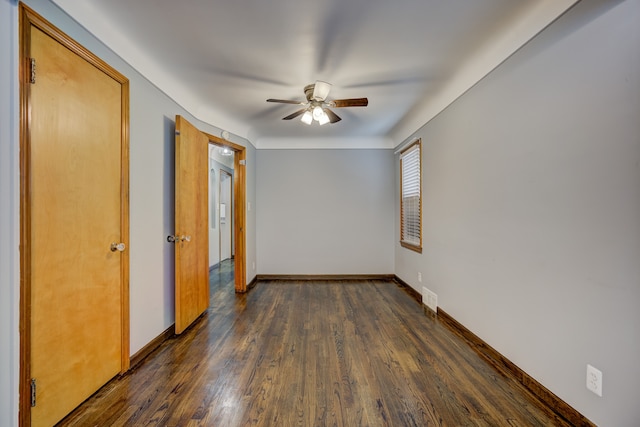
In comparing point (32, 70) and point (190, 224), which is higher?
point (32, 70)

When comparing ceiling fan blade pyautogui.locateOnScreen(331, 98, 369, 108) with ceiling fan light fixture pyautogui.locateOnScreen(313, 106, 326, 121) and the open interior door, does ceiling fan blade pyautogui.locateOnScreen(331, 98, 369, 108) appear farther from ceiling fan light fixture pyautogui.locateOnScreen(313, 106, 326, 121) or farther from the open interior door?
the open interior door

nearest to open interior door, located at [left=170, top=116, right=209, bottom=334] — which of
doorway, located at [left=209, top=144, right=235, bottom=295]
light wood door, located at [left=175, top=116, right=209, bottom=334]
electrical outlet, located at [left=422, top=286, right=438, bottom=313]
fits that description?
light wood door, located at [left=175, top=116, right=209, bottom=334]

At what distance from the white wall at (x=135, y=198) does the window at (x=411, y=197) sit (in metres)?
2.78

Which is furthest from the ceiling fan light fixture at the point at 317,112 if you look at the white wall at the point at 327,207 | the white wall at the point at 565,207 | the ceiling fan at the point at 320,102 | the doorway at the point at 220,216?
the doorway at the point at 220,216

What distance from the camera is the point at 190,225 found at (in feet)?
9.18

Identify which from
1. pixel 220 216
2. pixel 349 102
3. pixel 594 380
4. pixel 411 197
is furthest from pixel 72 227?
pixel 220 216

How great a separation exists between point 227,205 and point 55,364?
5465 mm

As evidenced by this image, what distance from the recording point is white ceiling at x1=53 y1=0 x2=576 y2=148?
5.55 feet

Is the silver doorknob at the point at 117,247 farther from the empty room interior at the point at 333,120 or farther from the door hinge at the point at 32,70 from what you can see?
the door hinge at the point at 32,70

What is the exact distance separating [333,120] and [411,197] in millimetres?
1764

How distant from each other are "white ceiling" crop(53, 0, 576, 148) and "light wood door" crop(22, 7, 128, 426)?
41 cm

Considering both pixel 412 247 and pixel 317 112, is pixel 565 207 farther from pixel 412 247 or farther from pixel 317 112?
pixel 412 247

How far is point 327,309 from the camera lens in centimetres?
333

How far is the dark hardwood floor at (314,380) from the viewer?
5.16 feet
